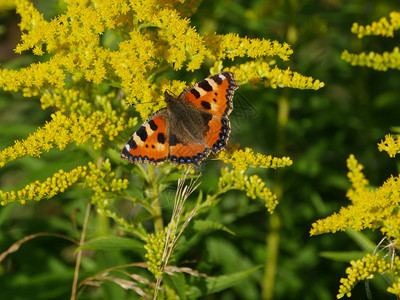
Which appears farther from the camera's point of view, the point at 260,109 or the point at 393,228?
the point at 260,109

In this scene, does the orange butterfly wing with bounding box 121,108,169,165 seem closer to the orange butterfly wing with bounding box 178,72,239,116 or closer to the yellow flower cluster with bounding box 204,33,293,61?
the orange butterfly wing with bounding box 178,72,239,116

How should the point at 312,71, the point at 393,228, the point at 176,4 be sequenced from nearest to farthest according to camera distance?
the point at 393,228
the point at 176,4
the point at 312,71

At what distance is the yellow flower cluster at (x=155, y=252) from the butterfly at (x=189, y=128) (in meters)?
0.46

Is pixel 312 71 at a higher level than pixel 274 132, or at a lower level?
higher

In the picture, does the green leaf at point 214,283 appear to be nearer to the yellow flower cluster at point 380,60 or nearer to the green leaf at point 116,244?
the green leaf at point 116,244

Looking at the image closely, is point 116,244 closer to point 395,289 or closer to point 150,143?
point 150,143

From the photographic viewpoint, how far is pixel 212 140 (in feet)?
10.5

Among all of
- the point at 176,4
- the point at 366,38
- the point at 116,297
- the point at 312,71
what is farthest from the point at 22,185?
the point at 366,38

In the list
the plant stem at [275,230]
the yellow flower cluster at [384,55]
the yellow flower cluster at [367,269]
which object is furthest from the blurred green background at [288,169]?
the yellow flower cluster at [367,269]

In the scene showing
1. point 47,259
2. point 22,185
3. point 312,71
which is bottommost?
point 47,259

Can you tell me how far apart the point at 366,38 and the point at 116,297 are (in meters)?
4.63

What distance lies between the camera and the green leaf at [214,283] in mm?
3281

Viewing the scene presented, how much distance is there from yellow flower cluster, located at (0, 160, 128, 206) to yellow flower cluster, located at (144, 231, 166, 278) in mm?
403

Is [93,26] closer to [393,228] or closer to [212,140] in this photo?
[212,140]
